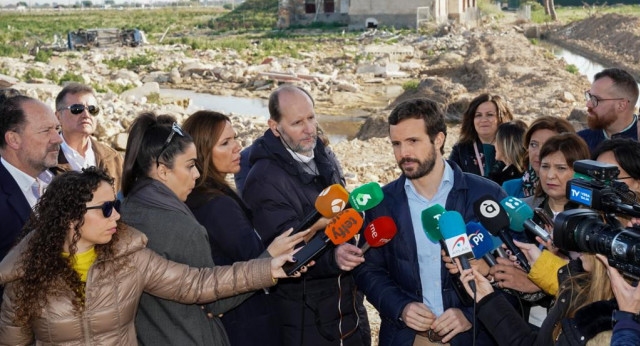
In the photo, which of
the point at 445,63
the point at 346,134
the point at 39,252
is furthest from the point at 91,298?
the point at 445,63

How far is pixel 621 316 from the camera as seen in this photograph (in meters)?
2.40

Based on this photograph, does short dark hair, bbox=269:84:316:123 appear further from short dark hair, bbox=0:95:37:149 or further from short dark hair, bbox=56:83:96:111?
short dark hair, bbox=56:83:96:111

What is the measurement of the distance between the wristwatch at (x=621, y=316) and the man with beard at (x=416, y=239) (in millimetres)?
1196

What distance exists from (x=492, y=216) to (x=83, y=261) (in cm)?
192

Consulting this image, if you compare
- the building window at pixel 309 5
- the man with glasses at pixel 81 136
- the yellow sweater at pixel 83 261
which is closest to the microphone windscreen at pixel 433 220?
the yellow sweater at pixel 83 261

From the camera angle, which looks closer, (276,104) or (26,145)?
(26,145)

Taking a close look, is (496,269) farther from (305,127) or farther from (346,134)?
(346,134)

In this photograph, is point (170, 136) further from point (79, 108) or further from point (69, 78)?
point (69, 78)

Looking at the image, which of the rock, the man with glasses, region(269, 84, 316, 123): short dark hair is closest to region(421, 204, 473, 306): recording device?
region(269, 84, 316, 123): short dark hair

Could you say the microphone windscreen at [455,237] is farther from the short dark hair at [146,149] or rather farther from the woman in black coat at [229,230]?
the short dark hair at [146,149]

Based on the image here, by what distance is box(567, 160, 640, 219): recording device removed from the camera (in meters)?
2.47

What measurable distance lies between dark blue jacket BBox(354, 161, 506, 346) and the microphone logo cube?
13.4 inches

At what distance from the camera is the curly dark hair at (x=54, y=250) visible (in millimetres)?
2932

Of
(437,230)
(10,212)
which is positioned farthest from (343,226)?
(10,212)
